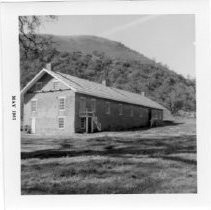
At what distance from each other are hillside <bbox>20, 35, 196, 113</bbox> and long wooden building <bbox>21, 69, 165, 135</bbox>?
15 cm

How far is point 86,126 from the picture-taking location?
10.9 meters

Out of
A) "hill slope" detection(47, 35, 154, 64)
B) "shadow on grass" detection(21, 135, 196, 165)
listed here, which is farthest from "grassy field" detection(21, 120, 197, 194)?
"hill slope" detection(47, 35, 154, 64)

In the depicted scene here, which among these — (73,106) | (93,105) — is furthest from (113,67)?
(73,106)

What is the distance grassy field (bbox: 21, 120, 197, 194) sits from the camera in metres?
10.7

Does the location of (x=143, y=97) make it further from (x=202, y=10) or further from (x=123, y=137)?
(x=202, y=10)

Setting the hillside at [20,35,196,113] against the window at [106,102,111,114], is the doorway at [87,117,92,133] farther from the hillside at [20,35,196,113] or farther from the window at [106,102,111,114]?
the hillside at [20,35,196,113]

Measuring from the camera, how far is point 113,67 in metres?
11.1

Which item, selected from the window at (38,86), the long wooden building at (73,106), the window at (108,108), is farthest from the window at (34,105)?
the window at (108,108)

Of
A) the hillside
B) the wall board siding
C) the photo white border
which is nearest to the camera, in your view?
the photo white border

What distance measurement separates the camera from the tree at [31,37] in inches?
422

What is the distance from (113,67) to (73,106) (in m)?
1.06

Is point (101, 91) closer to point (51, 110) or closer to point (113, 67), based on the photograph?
point (113, 67)

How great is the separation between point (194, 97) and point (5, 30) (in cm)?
362

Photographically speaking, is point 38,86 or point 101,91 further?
point 101,91
